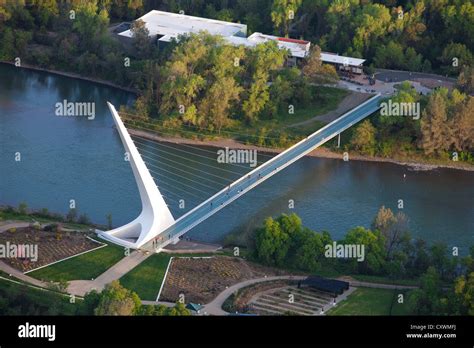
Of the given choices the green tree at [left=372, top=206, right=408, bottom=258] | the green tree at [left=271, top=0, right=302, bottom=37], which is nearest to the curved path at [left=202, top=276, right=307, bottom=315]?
the green tree at [left=372, top=206, right=408, bottom=258]

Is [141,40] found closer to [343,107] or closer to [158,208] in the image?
[343,107]

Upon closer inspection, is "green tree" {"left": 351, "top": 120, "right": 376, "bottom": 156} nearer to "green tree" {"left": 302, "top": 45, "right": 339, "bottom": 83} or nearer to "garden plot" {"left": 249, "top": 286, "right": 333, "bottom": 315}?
"green tree" {"left": 302, "top": 45, "right": 339, "bottom": 83}

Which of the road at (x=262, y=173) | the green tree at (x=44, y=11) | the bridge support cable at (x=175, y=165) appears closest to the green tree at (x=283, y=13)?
the road at (x=262, y=173)

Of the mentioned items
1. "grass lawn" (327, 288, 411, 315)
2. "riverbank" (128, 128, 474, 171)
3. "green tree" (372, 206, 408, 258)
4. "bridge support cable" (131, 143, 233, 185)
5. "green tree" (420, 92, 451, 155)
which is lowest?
"grass lawn" (327, 288, 411, 315)

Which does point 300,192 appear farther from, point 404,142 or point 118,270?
point 118,270

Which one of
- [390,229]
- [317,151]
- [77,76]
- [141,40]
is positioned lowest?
[390,229]

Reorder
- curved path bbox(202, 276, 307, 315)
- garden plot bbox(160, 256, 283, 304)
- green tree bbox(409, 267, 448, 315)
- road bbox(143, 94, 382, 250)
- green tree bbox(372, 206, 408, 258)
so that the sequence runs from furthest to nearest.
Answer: road bbox(143, 94, 382, 250) < green tree bbox(372, 206, 408, 258) < garden plot bbox(160, 256, 283, 304) < curved path bbox(202, 276, 307, 315) < green tree bbox(409, 267, 448, 315)

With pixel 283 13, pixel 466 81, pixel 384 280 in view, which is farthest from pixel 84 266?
pixel 283 13

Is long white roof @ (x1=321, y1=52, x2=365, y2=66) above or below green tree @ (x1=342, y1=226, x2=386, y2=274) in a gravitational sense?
above
